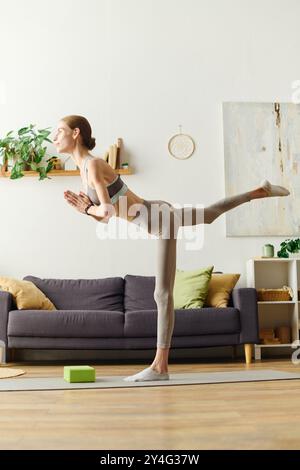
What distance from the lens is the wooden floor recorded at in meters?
1.56

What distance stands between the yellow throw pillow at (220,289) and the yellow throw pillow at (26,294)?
Answer: 53.7 inches

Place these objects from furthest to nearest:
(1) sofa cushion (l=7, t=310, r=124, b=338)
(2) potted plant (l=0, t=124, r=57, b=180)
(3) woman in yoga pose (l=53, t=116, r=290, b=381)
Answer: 1. (2) potted plant (l=0, t=124, r=57, b=180)
2. (1) sofa cushion (l=7, t=310, r=124, b=338)
3. (3) woman in yoga pose (l=53, t=116, r=290, b=381)

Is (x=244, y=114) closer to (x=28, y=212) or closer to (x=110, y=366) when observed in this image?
(x=28, y=212)

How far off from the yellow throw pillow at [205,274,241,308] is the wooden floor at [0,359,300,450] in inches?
74.5

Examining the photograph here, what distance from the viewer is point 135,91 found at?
584 centimetres

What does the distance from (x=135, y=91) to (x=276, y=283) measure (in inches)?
92.7

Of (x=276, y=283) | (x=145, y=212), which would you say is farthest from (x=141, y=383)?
(x=276, y=283)

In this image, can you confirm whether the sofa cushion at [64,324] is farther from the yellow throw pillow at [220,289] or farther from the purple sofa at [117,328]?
the yellow throw pillow at [220,289]

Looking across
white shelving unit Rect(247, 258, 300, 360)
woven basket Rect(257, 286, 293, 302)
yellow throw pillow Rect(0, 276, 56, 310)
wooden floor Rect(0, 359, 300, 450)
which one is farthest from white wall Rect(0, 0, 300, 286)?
wooden floor Rect(0, 359, 300, 450)

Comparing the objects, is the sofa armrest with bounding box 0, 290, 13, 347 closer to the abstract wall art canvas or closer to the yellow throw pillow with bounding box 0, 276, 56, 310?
the yellow throw pillow with bounding box 0, 276, 56, 310

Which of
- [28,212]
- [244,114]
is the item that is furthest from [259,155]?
[28,212]

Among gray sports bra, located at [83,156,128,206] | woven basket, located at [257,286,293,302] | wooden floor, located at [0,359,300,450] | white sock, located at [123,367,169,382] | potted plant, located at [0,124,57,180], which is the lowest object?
white sock, located at [123,367,169,382]

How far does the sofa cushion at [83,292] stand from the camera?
509cm

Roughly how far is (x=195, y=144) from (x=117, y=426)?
432cm
